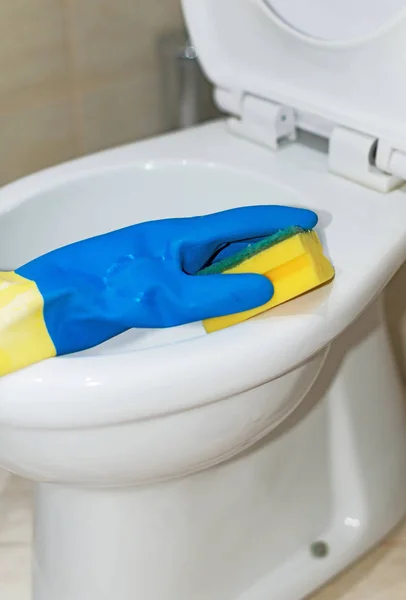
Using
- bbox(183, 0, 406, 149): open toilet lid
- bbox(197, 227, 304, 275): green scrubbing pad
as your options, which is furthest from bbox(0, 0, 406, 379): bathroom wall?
bbox(197, 227, 304, 275): green scrubbing pad

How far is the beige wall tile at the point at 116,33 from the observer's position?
93 cm

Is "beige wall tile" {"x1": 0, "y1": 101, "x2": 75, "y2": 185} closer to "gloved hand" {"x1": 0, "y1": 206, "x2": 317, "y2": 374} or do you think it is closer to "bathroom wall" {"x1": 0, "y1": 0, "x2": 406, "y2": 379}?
"bathroom wall" {"x1": 0, "y1": 0, "x2": 406, "y2": 379}

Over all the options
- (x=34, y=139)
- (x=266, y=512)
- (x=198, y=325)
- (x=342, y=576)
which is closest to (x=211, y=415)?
(x=198, y=325)

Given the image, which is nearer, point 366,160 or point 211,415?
point 211,415

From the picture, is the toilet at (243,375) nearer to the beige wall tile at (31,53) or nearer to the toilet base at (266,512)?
the toilet base at (266,512)

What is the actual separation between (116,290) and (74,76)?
0.53 meters

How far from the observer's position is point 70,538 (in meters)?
0.66

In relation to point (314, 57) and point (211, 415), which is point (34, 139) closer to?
point (314, 57)

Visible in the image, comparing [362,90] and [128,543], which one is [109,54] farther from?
[128,543]

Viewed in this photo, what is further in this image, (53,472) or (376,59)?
(376,59)

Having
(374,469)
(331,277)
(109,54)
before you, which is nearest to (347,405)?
(374,469)

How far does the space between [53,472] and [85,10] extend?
625 mm

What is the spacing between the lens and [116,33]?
0.96 metres

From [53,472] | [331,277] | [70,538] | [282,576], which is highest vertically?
[331,277]
